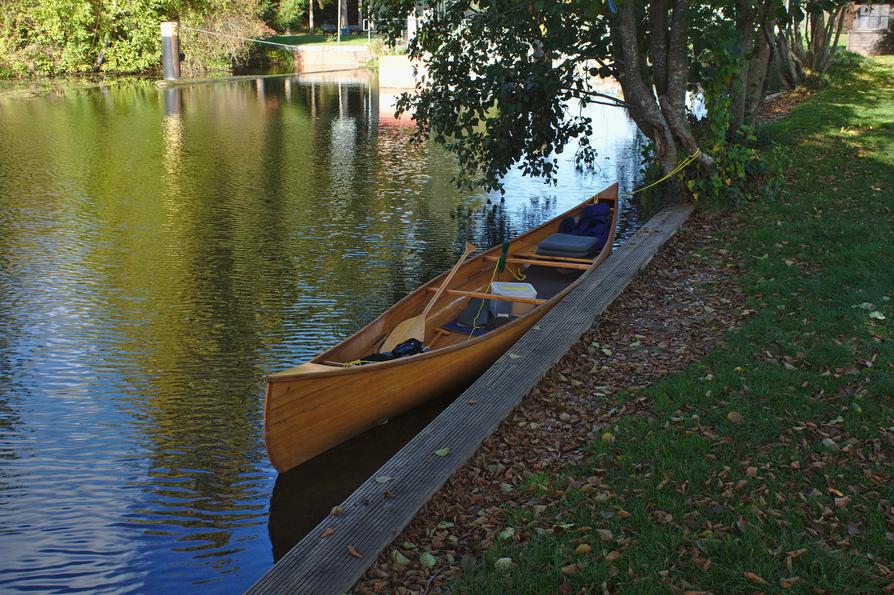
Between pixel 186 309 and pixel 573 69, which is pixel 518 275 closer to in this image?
pixel 573 69

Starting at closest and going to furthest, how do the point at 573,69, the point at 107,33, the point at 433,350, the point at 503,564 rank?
the point at 503,564, the point at 433,350, the point at 573,69, the point at 107,33

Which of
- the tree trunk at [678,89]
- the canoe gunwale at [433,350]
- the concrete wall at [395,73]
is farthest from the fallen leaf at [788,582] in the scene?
the concrete wall at [395,73]

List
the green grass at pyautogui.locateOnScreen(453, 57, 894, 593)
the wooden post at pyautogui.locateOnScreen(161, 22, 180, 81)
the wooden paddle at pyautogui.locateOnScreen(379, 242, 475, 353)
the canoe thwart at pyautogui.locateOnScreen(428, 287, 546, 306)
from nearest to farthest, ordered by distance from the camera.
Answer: the green grass at pyautogui.locateOnScreen(453, 57, 894, 593) → the wooden paddle at pyautogui.locateOnScreen(379, 242, 475, 353) → the canoe thwart at pyautogui.locateOnScreen(428, 287, 546, 306) → the wooden post at pyautogui.locateOnScreen(161, 22, 180, 81)

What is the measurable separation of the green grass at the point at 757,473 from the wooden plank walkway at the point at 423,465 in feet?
1.71

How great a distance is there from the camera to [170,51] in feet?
126

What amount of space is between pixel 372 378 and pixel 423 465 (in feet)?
5.13

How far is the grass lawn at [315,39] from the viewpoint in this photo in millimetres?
55750

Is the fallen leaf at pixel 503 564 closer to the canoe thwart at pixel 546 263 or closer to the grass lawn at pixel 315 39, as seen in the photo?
the canoe thwart at pixel 546 263

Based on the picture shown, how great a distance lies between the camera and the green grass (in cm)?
418

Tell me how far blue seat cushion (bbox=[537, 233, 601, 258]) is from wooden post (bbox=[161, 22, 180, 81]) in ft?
103

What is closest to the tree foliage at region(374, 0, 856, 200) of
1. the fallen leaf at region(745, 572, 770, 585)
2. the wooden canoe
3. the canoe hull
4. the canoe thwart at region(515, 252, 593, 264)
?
the canoe thwart at region(515, 252, 593, 264)

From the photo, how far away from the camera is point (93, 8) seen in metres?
39.0

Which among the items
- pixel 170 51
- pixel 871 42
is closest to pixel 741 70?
pixel 871 42

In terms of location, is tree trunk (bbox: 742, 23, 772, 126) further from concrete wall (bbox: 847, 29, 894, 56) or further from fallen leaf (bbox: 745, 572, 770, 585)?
concrete wall (bbox: 847, 29, 894, 56)
